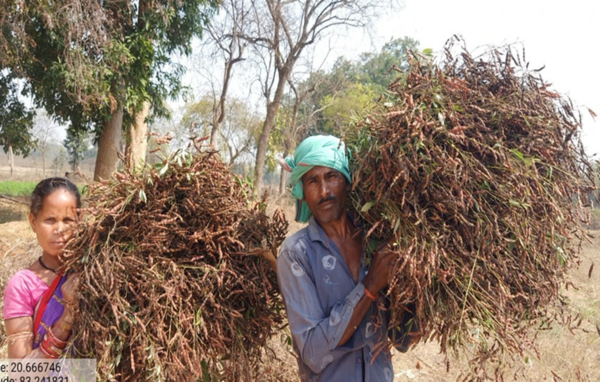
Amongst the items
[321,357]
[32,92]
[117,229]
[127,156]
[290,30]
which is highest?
[290,30]

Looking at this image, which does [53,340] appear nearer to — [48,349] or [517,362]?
[48,349]

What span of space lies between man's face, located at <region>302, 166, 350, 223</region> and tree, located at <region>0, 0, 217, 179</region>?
20.3ft

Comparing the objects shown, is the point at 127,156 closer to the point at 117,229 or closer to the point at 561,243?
the point at 117,229

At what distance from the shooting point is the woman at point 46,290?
177 cm

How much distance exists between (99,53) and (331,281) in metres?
8.07

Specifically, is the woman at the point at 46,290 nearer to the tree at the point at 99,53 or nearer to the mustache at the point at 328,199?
the mustache at the point at 328,199

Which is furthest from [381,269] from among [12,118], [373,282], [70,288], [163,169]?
[12,118]

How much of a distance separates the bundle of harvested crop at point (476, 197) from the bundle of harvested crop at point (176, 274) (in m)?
0.64

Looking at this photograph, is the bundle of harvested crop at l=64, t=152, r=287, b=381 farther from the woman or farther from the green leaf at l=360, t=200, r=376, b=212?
the green leaf at l=360, t=200, r=376, b=212

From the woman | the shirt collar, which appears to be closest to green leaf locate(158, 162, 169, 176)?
the woman

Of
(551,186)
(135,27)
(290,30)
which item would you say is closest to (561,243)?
(551,186)

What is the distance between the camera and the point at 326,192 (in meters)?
1.92

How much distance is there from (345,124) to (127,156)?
1.04 m

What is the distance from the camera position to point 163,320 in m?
1.79
